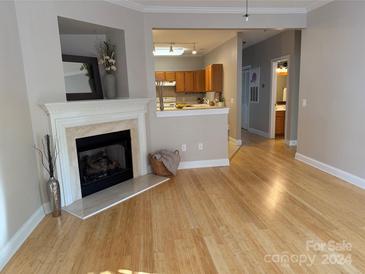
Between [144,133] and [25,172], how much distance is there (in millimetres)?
1850

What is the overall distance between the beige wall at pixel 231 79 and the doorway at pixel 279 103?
3.97ft

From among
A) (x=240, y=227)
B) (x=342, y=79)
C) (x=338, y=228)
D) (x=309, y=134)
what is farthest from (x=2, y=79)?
(x=309, y=134)

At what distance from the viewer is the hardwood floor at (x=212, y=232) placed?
195 centimetres

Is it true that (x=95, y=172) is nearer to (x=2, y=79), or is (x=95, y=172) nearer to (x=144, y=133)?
(x=144, y=133)

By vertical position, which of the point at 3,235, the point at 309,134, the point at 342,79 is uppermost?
the point at 342,79

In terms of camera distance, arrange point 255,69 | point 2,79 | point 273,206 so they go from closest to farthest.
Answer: point 2,79 → point 273,206 → point 255,69

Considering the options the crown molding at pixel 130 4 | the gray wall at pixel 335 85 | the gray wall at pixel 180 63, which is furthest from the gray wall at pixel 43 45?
the gray wall at pixel 180 63

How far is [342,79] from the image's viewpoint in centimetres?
358

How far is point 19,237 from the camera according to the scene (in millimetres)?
2242

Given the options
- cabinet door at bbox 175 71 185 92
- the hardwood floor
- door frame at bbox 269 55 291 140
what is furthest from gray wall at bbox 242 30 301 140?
the hardwood floor

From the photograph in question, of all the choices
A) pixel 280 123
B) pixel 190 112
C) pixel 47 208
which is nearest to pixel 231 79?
pixel 280 123

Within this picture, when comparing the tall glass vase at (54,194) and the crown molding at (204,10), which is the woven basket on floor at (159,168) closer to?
the tall glass vase at (54,194)

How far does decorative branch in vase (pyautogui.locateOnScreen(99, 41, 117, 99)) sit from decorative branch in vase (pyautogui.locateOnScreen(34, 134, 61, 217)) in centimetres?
134

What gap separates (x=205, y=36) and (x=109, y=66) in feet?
10.3
